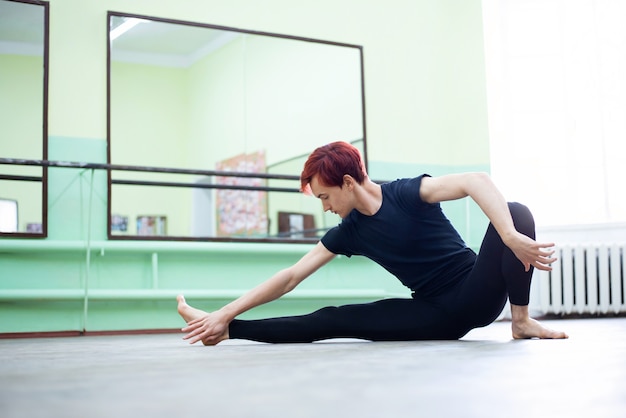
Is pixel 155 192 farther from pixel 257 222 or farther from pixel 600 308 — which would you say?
pixel 600 308

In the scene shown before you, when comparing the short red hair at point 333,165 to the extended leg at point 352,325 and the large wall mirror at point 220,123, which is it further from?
the large wall mirror at point 220,123

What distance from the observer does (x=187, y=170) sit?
13.4 feet

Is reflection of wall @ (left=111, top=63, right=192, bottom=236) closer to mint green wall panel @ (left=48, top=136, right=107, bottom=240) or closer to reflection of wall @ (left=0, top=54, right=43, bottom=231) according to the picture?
mint green wall panel @ (left=48, top=136, right=107, bottom=240)

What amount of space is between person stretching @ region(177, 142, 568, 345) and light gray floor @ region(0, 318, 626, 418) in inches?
12.7

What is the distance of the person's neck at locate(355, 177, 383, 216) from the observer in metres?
2.34

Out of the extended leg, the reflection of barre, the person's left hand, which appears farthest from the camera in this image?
the reflection of barre

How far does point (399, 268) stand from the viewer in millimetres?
2408

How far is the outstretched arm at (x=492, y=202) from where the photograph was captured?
2051 millimetres

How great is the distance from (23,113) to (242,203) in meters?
1.28

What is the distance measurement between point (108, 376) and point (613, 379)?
3.02 feet

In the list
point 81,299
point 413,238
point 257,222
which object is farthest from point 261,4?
point 413,238

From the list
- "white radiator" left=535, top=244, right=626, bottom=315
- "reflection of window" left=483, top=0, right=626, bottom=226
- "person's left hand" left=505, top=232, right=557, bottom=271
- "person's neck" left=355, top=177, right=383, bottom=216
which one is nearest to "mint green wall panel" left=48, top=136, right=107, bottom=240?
"person's neck" left=355, top=177, right=383, bottom=216

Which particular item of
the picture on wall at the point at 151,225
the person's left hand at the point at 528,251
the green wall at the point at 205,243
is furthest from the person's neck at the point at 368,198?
the picture on wall at the point at 151,225

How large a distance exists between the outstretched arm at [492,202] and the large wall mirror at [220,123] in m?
2.05
